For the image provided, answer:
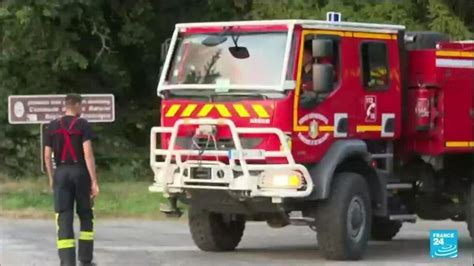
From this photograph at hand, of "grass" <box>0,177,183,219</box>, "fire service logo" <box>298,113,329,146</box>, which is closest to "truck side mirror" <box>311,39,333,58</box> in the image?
"fire service logo" <box>298,113,329,146</box>

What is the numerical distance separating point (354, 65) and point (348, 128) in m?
0.76

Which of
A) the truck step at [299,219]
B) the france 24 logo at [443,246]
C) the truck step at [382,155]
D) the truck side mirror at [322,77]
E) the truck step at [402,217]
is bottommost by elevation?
the france 24 logo at [443,246]

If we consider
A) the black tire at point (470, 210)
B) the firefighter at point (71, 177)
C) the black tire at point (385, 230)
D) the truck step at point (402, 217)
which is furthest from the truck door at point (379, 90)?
the firefighter at point (71, 177)

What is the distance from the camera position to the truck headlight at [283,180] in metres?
12.4

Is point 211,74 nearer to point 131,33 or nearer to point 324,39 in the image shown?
point 324,39

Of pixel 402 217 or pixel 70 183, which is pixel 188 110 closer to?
pixel 70 183

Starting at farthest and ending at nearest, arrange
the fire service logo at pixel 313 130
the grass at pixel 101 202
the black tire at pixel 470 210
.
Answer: the grass at pixel 101 202 < the black tire at pixel 470 210 < the fire service logo at pixel 313 130

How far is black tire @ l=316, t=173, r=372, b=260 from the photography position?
1287cm

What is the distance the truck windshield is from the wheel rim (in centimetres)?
176

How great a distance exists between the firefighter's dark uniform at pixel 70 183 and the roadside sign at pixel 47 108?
26.7 ft

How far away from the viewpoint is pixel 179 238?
1625cm

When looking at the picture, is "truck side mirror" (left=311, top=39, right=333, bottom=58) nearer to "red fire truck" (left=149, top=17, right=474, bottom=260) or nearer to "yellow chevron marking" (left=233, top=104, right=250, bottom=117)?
"red fire truck" (left=149, top=17, right=474, bottom=260)

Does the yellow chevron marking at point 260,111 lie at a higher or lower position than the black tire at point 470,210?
higher

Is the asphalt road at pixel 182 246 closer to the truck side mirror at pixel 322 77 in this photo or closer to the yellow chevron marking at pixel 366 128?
the yellow chevron marking at pixel 366 128
